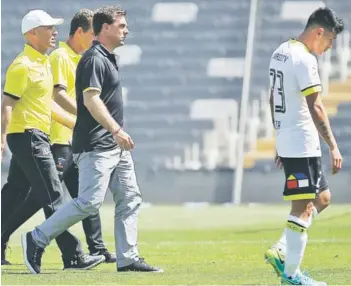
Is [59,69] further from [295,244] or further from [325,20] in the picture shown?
[295,244]

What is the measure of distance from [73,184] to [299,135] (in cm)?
296

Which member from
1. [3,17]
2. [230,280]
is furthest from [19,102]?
[3,17]

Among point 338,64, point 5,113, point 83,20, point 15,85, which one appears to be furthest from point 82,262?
point 338,64

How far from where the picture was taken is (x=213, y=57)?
909 inches

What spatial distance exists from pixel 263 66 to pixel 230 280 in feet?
49.8

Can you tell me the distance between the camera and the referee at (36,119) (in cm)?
895

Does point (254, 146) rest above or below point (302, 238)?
below

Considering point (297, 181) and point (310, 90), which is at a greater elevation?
point (310, 90)

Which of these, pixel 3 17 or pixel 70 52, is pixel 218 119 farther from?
pixel 70 52

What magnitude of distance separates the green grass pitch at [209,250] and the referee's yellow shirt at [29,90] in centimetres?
108

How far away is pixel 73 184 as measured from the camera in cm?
984

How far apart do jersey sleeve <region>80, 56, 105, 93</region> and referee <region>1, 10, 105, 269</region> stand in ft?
2.56

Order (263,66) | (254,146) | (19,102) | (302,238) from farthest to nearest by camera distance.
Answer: (263,66), (254,146), (19,102), (302,238)

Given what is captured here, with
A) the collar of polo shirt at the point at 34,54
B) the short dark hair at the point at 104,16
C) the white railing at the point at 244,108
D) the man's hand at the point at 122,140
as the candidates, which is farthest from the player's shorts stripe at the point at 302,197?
the white railing at the point at 244,108
